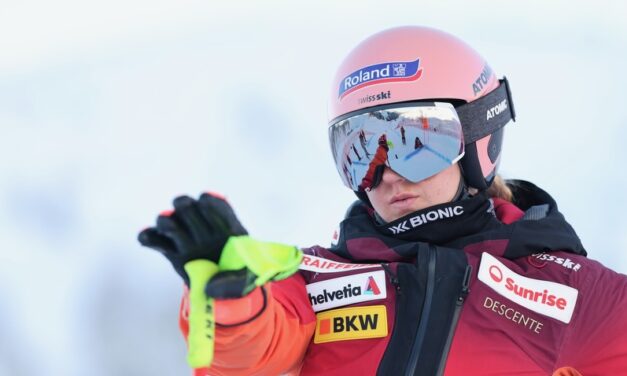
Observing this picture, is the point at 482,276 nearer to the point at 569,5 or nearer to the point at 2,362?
the point at 2,362

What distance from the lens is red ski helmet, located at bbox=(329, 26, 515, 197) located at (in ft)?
8.40

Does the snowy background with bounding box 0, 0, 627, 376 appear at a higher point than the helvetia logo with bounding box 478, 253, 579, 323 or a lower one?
higher

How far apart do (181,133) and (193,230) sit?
318cm

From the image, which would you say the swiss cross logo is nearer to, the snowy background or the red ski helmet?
the red ski helmet

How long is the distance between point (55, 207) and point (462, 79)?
2721 millimetres

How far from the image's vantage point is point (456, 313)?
230 centimetres

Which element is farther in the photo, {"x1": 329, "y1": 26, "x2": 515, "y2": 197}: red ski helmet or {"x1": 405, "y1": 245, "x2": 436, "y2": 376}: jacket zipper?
{"x1": 329, "y1": 26, "x2": 515, "y2": 197}: red ski helmet

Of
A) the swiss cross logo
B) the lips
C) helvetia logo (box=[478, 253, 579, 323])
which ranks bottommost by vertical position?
helvetia logo (box=[478, 253, 579, 323])

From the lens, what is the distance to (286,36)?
4973 mm

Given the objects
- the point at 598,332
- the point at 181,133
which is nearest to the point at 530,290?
the point at 598,332

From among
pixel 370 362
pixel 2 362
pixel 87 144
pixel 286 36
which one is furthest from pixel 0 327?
pixel 370 362

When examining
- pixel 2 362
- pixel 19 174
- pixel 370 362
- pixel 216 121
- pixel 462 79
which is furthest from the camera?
pixel 216 121

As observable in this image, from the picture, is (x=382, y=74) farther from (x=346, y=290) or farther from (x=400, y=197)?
(x=346, y=290)

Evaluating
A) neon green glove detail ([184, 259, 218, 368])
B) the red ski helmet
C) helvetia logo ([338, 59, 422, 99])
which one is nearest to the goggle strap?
the red ski helmet
